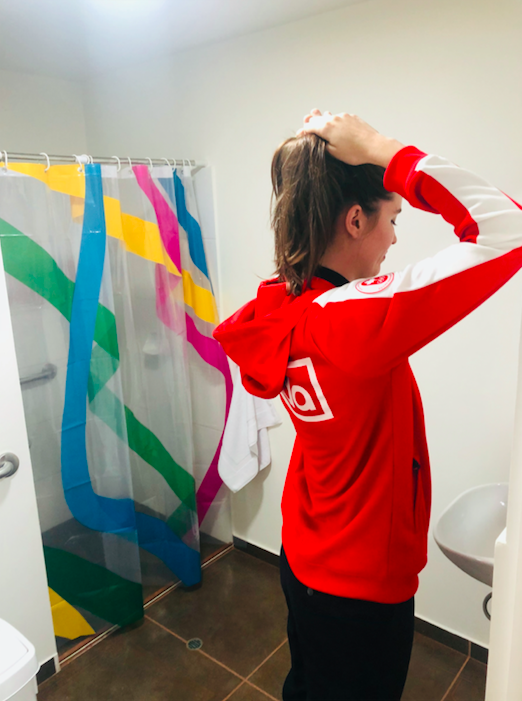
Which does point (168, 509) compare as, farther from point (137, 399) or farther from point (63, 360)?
point (63, 360)

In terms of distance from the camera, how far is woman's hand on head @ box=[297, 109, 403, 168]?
0.91 m

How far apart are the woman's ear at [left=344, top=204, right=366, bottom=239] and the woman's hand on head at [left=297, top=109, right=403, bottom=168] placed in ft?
0.27

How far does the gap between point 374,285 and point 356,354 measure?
0.12 metres

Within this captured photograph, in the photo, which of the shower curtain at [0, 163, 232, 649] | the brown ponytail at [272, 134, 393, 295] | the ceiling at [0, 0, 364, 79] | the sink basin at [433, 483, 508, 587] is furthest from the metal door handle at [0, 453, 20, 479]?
the ceiling at [0, 0, 364, 79]

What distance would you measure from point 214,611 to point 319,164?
200 centimetres

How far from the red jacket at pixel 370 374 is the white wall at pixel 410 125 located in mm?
783

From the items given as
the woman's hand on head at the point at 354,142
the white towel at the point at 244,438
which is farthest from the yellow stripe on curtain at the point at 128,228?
the woman's hand on head at the point at 354,142

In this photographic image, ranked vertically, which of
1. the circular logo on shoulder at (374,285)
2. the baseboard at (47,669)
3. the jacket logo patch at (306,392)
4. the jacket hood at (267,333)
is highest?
the circular logo on shoulder at (374,285)

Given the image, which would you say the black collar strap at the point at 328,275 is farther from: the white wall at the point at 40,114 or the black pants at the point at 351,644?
the white wall at the point at 40,114

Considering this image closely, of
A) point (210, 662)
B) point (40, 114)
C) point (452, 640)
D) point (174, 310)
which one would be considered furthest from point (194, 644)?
point (40, 114)

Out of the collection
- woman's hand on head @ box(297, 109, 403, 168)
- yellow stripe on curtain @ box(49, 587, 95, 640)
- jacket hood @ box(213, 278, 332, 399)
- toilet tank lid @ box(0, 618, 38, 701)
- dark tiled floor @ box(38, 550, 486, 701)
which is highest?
woman's hand on head @ box(297, 109, 403, 168)

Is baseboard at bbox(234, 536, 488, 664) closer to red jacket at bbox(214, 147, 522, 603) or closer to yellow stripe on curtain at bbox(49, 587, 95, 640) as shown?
red jacket at bbox(214, 147, 522, 603)

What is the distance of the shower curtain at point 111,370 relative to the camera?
1.81 m

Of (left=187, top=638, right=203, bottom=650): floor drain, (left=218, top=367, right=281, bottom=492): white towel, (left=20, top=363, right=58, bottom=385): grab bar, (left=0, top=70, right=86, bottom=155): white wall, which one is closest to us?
(left=20, top=363, right=58, bottom=385): grab bar
